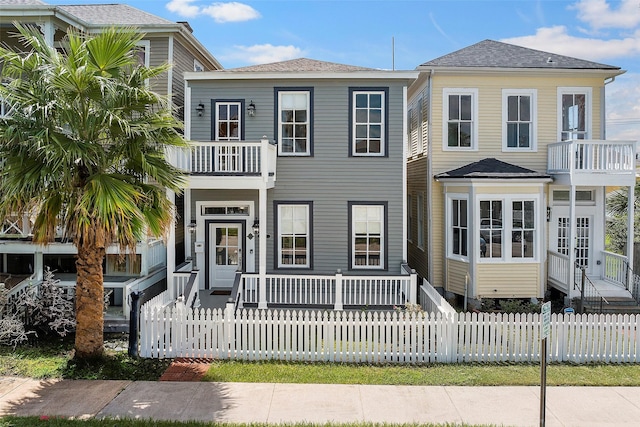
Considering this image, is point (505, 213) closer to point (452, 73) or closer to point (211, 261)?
point (452, 73)

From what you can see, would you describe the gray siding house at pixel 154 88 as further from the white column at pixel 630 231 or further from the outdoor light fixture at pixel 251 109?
the white column at pixel 630 231

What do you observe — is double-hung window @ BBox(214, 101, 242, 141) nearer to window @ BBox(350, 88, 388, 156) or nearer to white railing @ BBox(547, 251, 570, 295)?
window @ BBox(350, 88, 388, 156)

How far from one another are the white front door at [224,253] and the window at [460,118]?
6.91 metres

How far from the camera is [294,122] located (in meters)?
14.6

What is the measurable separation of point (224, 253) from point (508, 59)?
1045 centimetres

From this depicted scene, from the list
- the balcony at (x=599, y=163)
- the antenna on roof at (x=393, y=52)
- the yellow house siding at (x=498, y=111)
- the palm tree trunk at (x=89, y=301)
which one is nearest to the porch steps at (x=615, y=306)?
the balcony at (x=599, y=163)

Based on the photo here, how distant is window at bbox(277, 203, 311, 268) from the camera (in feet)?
47.8

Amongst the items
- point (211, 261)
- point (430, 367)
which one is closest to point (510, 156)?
point (430, 367)

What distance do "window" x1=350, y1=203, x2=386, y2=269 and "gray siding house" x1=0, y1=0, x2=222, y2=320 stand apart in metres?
5.04

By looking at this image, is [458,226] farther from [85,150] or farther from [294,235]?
[85,150]

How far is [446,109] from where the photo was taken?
15.3 m

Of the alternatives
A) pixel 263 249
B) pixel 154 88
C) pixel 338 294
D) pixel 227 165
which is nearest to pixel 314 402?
pixel 338 294

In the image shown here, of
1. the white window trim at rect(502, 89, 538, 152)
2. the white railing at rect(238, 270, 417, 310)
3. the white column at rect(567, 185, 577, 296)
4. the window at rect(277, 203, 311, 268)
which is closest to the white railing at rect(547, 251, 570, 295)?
the white column at rect(567, 185, 577, 296)

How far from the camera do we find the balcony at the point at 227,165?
12.7 m
